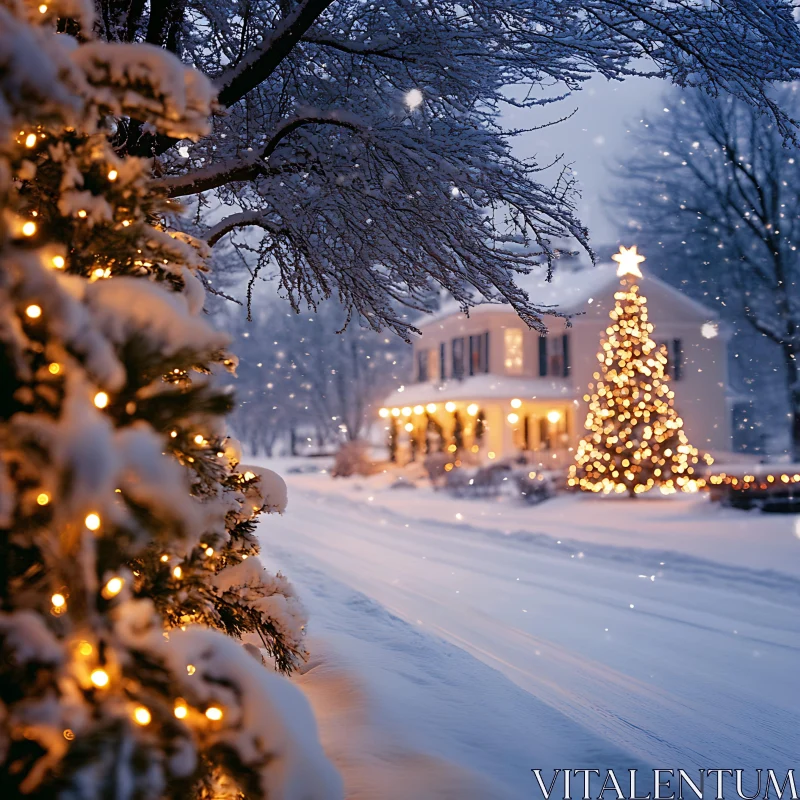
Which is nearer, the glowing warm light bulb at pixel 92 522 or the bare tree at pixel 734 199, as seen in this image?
the glowing warm light bulb at pixel 92 522

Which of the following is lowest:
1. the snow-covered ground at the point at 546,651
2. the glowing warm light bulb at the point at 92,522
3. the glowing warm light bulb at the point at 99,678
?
the snow-covered ground at the point at 546,651

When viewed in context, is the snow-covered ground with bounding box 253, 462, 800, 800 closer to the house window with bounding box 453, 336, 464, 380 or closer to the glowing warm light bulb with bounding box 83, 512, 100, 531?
the glowing warm light bulb with bounding box 83, 512, 100, 531

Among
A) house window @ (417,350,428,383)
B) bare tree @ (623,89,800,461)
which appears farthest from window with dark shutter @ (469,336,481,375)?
bare tree @ (623,89,800,461)

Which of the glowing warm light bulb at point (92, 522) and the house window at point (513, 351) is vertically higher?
the house window at point (513, 351)

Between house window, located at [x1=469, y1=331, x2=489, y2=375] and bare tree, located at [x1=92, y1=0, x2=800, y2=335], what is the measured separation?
24585 mm

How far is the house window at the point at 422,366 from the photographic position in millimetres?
36875

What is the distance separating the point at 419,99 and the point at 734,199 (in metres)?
25.2

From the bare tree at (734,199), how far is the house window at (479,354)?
816 cm

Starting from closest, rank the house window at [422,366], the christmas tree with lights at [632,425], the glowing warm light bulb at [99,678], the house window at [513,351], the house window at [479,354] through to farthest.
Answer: the glowing warm light bulb at [99,678] < the christmas tree with lights at [632,425] < the house window at [513,351] < the house window at [479,354] < the house window at [422,366]

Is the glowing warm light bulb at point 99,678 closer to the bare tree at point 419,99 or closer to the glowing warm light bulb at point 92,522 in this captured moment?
the glowing warm light bulb at point 92,522

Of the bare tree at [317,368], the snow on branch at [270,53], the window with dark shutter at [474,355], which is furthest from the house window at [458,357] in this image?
the snow on branch at [270,53]

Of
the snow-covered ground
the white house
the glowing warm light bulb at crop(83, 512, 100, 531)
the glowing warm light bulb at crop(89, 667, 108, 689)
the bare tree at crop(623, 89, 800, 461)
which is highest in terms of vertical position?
the bare tree at crop(623, 89, 800, 461)

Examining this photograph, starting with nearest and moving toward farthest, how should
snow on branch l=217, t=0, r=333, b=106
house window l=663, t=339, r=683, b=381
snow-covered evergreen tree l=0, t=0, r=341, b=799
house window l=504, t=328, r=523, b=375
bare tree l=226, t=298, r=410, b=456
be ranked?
snow-covered evergreen tree l=0, t=0, r=341, b=799, snow on branch l=217, t=0, r=333, b=106, house window l=663, t=339, r=683, b=381, house window l=504, t=328, r=523, b=375, bare tree l=226, t=298, r=410, b=456

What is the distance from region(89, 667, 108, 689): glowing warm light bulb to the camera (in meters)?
1.97
